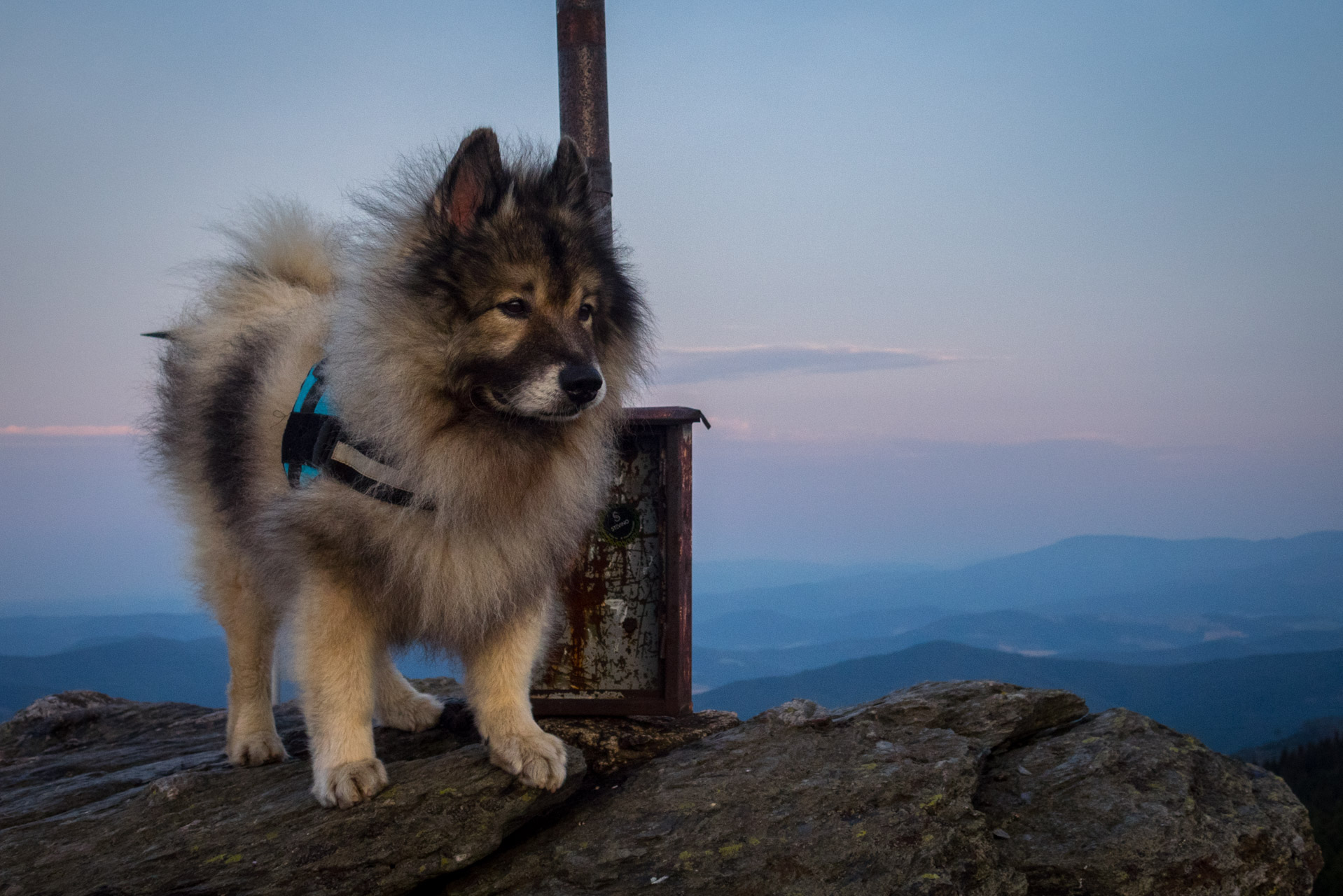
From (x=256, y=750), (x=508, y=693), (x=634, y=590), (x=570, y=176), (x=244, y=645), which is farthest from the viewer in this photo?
(x=634, y=590)

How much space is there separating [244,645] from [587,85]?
316 centimetres

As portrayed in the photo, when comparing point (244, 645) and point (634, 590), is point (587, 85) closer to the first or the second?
point (634, 590)

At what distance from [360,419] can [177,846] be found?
1440 millimetres

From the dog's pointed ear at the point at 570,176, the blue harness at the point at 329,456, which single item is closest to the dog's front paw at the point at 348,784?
the blue harness at the point at 329,456

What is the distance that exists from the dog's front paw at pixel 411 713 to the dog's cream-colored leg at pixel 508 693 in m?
0.52

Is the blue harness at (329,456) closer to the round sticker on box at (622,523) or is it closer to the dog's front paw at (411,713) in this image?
the dog's front paw at (411,713)

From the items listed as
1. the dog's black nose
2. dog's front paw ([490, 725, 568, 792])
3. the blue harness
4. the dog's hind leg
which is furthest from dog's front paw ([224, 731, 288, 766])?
the dog's black nose

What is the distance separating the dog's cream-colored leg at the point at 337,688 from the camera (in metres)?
3.04

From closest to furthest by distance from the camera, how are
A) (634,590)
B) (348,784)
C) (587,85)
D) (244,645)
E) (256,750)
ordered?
(348,784) → (256,750) → (244,645) → (634,590) → (587,85)

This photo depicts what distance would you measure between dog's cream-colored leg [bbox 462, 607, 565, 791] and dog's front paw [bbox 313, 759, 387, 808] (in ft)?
1.28

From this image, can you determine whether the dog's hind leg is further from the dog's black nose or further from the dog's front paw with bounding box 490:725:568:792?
the dog's black nose

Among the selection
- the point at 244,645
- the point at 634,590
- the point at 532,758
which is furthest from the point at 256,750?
the point at 634,590

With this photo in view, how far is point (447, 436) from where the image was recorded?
9.62 feet

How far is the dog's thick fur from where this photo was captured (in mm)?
2848
